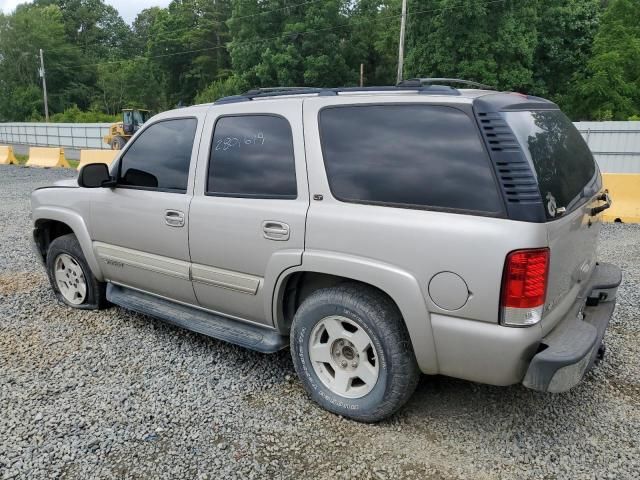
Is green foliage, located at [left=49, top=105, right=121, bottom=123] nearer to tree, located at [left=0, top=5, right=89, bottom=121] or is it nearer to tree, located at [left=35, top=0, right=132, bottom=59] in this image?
tree, located at [left=0, top=5, right=89, bottom=121]

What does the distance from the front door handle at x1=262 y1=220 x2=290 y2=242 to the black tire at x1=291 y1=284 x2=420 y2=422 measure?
40 centimetres

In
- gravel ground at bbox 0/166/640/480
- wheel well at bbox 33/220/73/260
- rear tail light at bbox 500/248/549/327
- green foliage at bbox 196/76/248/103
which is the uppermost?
green foliage at bbox 196/76/248/103

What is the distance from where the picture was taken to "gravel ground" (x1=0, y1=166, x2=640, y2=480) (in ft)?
9.02

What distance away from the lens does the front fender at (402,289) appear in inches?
107

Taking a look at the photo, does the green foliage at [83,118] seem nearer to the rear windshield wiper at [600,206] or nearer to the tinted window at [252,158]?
the tinted window at [252,158]

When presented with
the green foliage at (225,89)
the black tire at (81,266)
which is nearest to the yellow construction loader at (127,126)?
the green foliage at (225,89)

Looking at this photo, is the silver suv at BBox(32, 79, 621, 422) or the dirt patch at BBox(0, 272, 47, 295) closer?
the silver suv at BBox(32, 79, 621, 422)

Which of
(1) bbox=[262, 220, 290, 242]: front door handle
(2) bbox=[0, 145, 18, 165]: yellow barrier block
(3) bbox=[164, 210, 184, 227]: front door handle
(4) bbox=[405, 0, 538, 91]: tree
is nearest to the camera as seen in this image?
(1) bbox=[262, 220, 290, 242]: front door handle

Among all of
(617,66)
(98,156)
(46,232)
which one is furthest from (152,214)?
(617,66)

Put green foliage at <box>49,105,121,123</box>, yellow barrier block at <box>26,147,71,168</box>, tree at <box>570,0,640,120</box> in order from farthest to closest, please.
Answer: green foliage at <box>49,105,121,123</box> < tree at <box>570,0,640,120</box> < yellow barrier block at <box>26,147,71,168</box>

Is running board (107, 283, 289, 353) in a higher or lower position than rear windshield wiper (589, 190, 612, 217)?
lower

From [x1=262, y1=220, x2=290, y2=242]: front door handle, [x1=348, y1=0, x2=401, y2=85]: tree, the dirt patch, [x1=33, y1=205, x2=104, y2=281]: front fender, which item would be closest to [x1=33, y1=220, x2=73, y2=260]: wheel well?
[x1=33, y1=205, x2=104, y2=281]: front fender

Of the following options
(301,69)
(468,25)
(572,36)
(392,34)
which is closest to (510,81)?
(468,25)

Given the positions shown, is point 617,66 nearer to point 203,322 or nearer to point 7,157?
point 7,157
